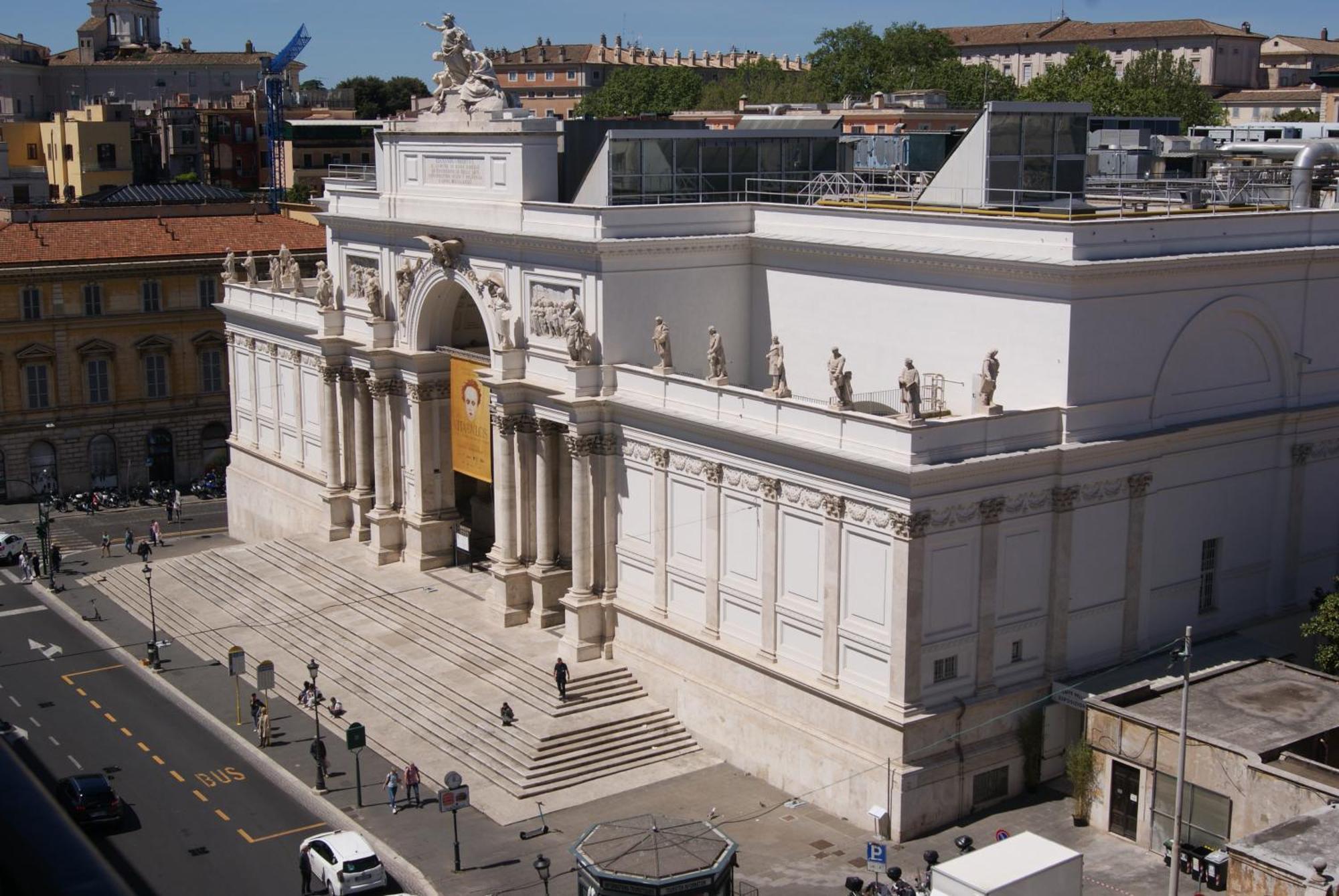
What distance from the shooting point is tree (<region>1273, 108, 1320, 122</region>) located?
440 feet

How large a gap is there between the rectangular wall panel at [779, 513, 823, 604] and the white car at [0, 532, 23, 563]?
44.6m

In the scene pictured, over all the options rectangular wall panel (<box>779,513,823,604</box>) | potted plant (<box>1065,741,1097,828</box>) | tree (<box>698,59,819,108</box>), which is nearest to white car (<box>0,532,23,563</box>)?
rectangular wall panel (<box>779,513,823,604</box>)

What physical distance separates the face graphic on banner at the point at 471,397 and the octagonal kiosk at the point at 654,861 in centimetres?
2664

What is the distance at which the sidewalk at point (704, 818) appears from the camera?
137ft

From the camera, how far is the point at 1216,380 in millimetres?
48625

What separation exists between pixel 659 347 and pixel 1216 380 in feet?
55.6

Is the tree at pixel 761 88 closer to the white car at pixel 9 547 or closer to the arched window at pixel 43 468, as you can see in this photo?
the arched window at pixel 43 468

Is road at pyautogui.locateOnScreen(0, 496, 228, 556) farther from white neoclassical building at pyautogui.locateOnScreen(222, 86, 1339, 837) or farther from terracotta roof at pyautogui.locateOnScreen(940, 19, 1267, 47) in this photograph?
terracotta roof at pyautogui.locateOnScreen(940, 19, 1267, 47)

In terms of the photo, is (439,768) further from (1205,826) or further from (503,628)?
(1205,826)

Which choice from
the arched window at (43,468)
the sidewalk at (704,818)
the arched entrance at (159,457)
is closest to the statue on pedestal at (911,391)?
the sidewalk at (704,818)

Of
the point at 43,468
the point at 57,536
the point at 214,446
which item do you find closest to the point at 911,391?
the point at 57,536

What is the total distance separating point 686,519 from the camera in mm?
50562

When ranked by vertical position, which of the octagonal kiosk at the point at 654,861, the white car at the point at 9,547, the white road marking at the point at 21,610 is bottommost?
the white road marking at the point at 21,610

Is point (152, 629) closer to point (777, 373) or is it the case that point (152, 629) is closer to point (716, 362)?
point (716, 362)
